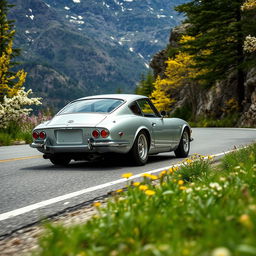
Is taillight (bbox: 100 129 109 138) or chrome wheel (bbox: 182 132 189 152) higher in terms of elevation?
taillight (bbox: 100 129 109 138)


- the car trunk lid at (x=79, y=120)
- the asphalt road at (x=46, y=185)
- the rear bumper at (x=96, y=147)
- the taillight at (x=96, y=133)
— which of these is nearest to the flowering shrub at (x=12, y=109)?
the asphalt road at (x=46, y=185)

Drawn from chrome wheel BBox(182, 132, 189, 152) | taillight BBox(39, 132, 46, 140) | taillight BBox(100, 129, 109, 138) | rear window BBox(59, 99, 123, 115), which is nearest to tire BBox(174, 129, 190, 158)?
chrome wheel BBox(182, 132, 189, 152)

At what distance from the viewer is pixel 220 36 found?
3275cm

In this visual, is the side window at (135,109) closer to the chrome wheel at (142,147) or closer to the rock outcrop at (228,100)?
the chrome wheel at (142,147)

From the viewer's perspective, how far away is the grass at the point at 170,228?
1853 mm

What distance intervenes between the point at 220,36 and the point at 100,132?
27.3m

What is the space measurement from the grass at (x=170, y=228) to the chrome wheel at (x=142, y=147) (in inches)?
182

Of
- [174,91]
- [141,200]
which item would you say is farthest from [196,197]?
[174,91]

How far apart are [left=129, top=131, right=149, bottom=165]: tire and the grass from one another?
4.36 meters

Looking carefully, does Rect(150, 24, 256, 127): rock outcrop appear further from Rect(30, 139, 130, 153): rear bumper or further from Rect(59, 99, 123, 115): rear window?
Rect(30, 139, 130, 153): rear bumper

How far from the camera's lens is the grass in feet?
6.08

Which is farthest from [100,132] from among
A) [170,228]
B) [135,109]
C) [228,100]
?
[228,100]

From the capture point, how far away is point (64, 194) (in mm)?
5379

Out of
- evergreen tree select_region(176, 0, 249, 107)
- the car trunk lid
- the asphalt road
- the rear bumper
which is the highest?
evergreen tree select_region(176, 0, 249, 107)
